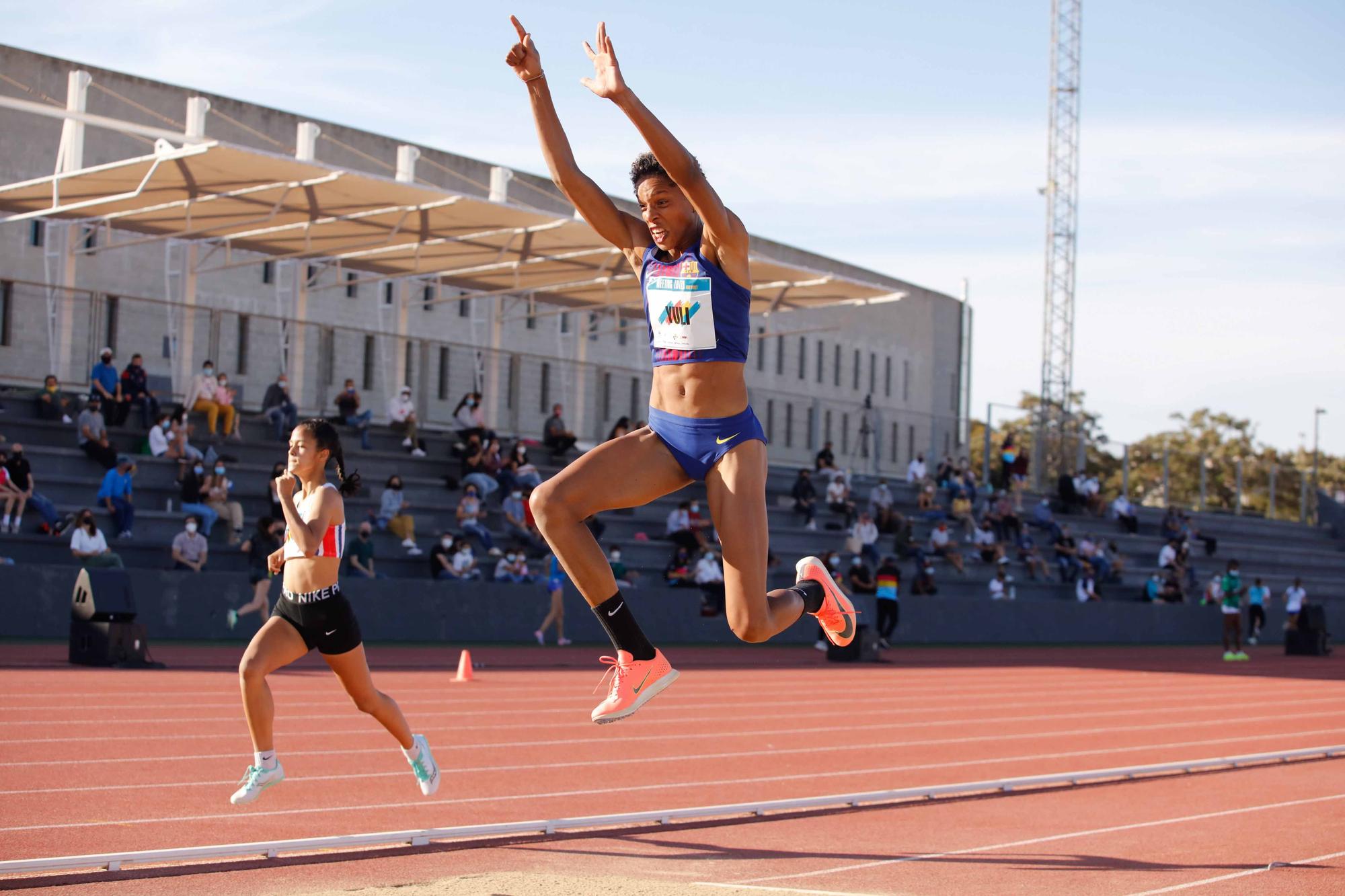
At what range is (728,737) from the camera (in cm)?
1281

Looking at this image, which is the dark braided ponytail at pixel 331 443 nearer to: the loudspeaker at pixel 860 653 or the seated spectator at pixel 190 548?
the seated spectator at pixel 190 548

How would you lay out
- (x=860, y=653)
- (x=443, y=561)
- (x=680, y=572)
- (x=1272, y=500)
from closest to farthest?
(x=443, y=561)
(x=860, y=653)
(x=680, y=572)
(x=1272, y=500)

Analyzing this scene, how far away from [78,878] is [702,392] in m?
3.39

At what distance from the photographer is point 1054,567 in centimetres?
3344

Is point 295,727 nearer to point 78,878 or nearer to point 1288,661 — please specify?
point 78,878

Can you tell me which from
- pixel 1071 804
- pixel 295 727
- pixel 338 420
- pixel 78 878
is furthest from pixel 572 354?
pixel 78 878

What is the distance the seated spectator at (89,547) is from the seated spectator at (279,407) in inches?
196

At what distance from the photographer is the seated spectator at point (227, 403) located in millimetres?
23453

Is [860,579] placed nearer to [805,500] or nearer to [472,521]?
[805,500]

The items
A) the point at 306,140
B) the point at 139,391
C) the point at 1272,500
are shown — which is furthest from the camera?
the point at 1272,500

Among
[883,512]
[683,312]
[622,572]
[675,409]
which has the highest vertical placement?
[683,312]

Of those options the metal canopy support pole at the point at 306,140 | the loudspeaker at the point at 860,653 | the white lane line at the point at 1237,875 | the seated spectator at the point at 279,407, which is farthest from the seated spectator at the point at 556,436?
the white lane line at the point at 1237,875

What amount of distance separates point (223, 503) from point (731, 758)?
1211cm

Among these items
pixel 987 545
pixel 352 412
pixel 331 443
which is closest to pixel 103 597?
pixel 331 443
